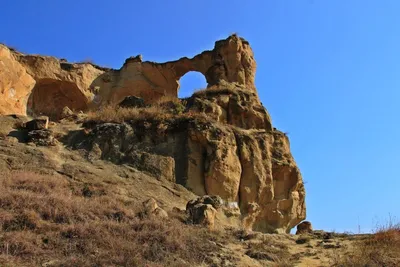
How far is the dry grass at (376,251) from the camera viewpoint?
987 centimetres

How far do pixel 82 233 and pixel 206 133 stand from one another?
664cm

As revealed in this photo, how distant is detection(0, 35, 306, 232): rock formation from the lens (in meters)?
15.4

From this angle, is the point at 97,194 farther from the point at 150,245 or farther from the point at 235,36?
the point at 235,36

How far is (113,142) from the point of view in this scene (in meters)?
15.6

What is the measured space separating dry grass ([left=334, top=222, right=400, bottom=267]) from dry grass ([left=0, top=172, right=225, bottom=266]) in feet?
8.57

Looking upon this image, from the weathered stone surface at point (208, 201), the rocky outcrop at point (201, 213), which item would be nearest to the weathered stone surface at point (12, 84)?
the weathered stone surface at point (208, 201)

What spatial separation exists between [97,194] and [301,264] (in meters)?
5.31

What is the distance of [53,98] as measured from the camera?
2327 cm

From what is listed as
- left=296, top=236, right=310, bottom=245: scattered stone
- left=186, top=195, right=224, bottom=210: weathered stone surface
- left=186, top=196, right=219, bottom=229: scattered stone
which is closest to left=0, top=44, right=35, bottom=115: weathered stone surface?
left=186, top=195, right=224, bottom=210: weathered stone surface

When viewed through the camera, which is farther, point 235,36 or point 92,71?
point 92,71

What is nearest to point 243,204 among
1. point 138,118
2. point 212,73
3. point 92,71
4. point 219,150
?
point 219,150

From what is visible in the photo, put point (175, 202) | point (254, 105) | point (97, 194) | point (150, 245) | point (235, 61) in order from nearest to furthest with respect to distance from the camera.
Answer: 1. point (150, 245)
2. point (97, 194)
3. point (175, 202)
4. point (254, 105)
5. point (235, 61)

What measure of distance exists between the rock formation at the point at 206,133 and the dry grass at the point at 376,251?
15.8 feet

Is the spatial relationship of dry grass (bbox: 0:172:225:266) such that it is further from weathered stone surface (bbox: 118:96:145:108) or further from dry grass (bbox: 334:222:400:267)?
weathered stone surface (bbox: 118:96:145:108)
